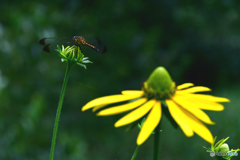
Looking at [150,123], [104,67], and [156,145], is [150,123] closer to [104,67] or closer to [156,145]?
[156,145]

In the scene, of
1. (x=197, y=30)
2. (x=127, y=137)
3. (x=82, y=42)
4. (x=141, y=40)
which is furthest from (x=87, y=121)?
(x=82, y=42)

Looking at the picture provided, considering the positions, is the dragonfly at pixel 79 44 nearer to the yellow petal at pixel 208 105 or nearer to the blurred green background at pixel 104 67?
the yellow petal at pixel 208 105

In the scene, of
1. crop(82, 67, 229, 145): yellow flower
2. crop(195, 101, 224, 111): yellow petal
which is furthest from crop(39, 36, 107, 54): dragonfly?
crop(195, 101, 224, 111): yellow petal

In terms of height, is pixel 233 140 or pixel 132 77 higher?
pixel 132 77

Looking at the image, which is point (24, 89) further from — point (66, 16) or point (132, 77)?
point (132, 77)

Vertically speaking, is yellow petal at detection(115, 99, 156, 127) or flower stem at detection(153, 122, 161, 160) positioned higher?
yellow petal at detection(115, 99, 156, 127)

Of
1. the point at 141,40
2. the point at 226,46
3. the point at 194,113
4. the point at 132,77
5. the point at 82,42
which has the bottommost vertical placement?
the point at 194,113

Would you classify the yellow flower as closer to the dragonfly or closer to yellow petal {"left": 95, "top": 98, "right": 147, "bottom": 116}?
yellow petal {"left": 95, "top": 98, "right": 147, "bottom": 116}

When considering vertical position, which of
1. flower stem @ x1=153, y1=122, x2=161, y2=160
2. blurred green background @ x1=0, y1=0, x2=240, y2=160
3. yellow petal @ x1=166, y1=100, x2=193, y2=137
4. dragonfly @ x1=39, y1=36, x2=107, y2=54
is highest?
blurred green background @ x1=0, y1=0, x2=240, y2=160

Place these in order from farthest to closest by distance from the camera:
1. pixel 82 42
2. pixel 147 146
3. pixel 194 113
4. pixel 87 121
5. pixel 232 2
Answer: pixel 232 2 < pixel 87 121 < pixel 147 146 < pixel 82 42 < pixel 194 113
